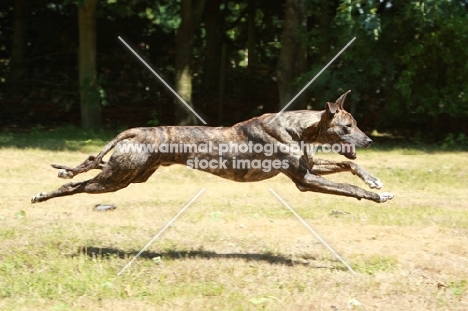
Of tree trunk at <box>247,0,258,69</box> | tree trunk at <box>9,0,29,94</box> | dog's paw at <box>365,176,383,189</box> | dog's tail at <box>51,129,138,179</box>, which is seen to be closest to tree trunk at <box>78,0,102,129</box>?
tree trunk at <box>9,0,29,94</box>

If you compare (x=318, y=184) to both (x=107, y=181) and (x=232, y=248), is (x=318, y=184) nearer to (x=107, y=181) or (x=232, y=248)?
(x=232, y=248)

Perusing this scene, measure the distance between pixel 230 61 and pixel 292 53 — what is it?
12.0ft

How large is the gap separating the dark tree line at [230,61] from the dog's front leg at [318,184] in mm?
9041

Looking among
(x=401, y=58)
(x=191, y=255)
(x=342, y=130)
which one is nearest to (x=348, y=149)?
(x=342, y=130)

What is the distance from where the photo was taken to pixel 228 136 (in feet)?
23.8

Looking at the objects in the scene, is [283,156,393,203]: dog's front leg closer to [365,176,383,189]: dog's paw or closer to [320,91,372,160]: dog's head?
[365,176,383,189]: dog's paw

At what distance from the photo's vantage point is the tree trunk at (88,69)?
18.3 metres

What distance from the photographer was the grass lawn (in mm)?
6234

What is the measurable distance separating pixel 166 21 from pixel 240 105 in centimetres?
404

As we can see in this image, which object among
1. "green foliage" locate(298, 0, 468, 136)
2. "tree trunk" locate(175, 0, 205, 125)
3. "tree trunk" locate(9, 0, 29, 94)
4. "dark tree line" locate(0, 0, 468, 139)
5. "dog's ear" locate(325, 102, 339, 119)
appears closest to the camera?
"dog's ear" locate(325, 102, 339, 119)

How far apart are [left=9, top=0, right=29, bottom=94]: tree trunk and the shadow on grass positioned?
13734 millimetres

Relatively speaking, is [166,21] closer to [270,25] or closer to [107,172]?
[270,25]

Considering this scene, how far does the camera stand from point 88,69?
1869 cm

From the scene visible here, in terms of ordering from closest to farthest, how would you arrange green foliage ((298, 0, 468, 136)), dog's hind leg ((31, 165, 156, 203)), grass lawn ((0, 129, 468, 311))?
grass lawn ((0, 129, 468, 311))
dog's hind leg ((31, 165, 156, 203))
green foliage ((298, 0, 468, 136))
